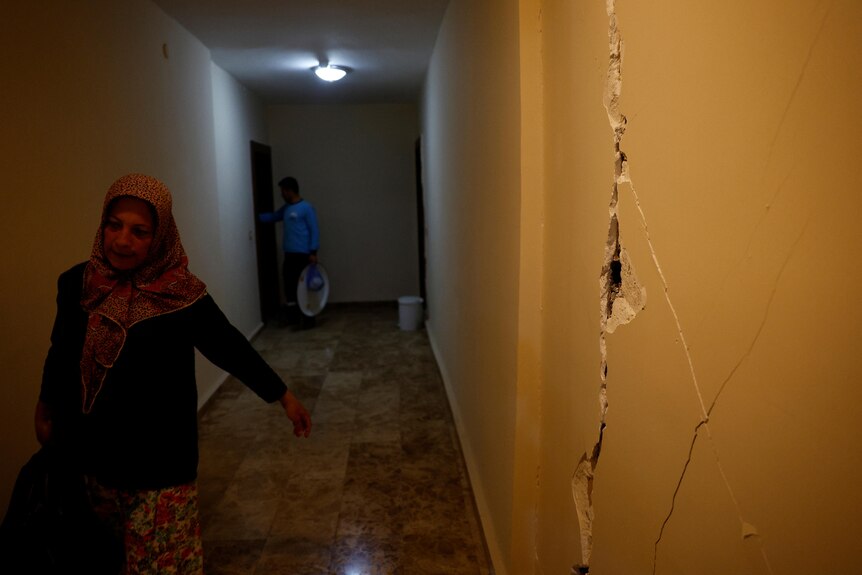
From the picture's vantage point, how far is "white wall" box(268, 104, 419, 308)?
777 centimetres

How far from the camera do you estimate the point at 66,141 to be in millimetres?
2514

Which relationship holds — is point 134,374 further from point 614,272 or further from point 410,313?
point 410,313

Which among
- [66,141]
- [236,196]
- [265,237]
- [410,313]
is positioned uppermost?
[66,141]

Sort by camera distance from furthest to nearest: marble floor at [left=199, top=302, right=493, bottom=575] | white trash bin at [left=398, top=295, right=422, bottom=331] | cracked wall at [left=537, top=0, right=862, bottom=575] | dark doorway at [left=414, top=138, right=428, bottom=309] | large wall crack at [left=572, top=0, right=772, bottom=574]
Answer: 1. dark doorway at [left=414, top=138, right=428, bottom=309]
2. white trash bin at [left=398, top=295, right=422, bottom=331]
3. marble floor at [left=199, top=302, right=493, bottom=575]
4. large wall crack at [left=572, top=0, right=772, bottom=574]
5. cracked wall at [left=537, top=0, right=862, bottom=575]

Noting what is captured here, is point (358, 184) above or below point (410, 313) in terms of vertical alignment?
above

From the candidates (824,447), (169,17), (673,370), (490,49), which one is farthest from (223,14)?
(824,447)

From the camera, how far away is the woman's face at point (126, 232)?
5.10 ft

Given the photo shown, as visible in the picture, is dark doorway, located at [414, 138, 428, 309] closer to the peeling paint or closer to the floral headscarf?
the floral headscarf

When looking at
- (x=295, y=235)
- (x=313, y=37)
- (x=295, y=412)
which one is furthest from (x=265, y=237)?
(x=295, y=412)

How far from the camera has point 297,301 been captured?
6602 millimetres

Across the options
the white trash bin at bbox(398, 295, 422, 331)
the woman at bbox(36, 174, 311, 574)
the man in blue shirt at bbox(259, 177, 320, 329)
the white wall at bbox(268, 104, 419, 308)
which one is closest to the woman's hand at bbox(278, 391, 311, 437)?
the woman at bbox(36, 174, 311, 574)

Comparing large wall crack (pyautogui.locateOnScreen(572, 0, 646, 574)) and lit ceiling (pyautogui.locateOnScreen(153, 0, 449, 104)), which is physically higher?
lit ceiling (pyautogui.locateOnScreen(153, 0, 449, 104))

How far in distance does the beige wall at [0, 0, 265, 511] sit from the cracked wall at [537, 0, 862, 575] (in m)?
1.91

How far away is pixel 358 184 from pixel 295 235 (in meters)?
1.57
